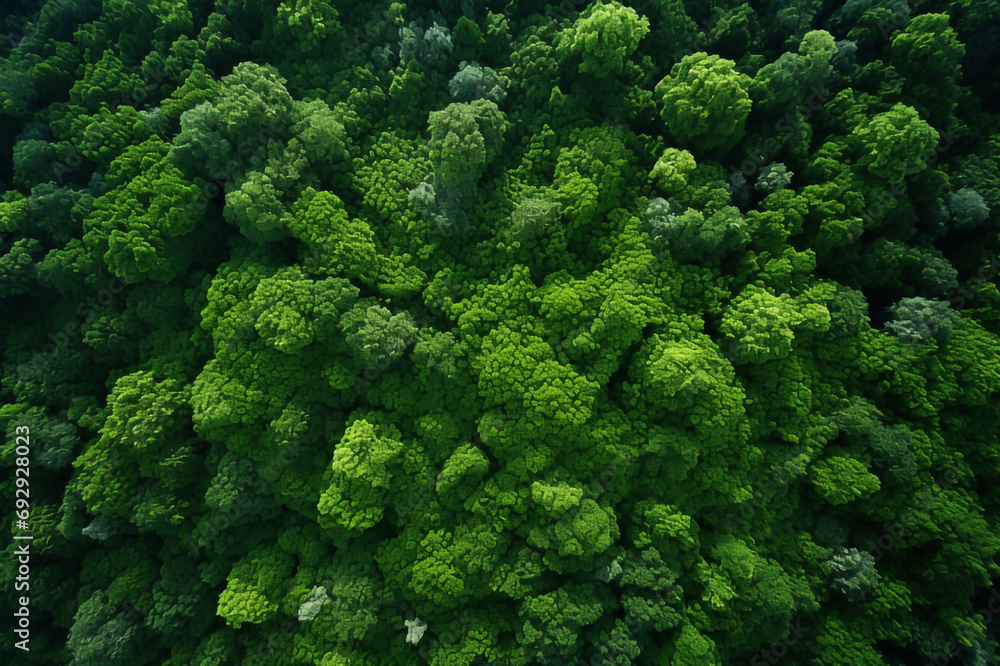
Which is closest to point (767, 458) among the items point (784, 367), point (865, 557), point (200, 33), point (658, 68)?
point (784, 367)

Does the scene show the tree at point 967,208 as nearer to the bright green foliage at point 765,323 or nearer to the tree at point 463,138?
the bright green foliage at point 765,323

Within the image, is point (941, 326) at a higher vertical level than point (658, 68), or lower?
lower

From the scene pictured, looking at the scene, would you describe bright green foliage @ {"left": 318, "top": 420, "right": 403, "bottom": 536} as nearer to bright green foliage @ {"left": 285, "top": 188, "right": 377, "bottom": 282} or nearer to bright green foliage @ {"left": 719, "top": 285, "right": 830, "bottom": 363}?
bright green foliage @ {"left": 285, "top": 188, "right": 377, "bottom": 282}

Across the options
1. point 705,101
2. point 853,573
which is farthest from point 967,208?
point 853,573

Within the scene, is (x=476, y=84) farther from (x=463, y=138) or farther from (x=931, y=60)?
(x=931, y=60)

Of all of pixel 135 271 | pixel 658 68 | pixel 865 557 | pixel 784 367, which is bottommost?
pixel 135 271

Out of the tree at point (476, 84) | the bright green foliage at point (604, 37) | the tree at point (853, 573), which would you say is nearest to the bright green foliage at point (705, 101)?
the bright green foliage at point (604, 37)

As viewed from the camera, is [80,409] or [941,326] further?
[80,409]

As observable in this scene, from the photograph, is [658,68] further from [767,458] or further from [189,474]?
[189,474]

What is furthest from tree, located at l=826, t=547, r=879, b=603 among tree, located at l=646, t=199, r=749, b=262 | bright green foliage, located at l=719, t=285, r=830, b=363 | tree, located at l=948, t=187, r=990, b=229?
tree, located at l=948, t=187, r=990, b=229
